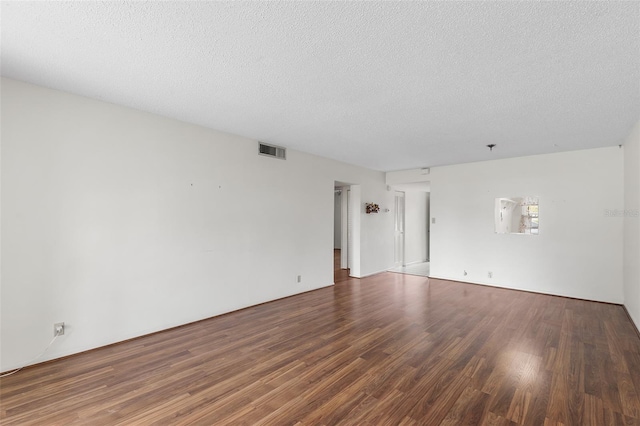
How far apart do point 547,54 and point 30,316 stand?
4886mm

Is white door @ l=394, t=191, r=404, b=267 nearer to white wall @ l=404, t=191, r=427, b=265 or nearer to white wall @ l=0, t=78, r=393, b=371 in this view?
white wall @ l=404, t=191, r=427, b=265

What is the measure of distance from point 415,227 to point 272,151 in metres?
5.80

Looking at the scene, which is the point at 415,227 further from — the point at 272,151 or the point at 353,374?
the point at 353,374

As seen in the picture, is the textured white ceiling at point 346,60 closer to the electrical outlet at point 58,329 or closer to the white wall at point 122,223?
the white wall at point 122,223

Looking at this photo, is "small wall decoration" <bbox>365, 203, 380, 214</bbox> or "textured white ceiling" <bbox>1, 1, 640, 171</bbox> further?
"small wall decoration" <bbox>365, 203, 380, 214</bbox>

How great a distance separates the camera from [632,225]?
3.97 meters

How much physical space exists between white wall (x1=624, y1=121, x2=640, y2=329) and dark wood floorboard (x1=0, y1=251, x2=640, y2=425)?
1.13 feet

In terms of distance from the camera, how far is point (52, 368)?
267cm

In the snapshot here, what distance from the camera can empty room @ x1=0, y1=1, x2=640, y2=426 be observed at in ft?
6.47

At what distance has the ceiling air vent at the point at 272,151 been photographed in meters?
4.74

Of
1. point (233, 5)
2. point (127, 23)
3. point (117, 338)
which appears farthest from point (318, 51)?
point (117, 338)

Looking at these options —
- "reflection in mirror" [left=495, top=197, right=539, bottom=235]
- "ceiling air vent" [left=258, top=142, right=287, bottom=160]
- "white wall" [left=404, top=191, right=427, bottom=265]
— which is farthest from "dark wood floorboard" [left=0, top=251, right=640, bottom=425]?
"white wall" [left=404, top=191, right=427, bottom=265]

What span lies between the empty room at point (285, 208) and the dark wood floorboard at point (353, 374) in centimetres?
3

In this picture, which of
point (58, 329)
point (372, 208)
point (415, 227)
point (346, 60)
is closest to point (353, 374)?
point (346, 60)
